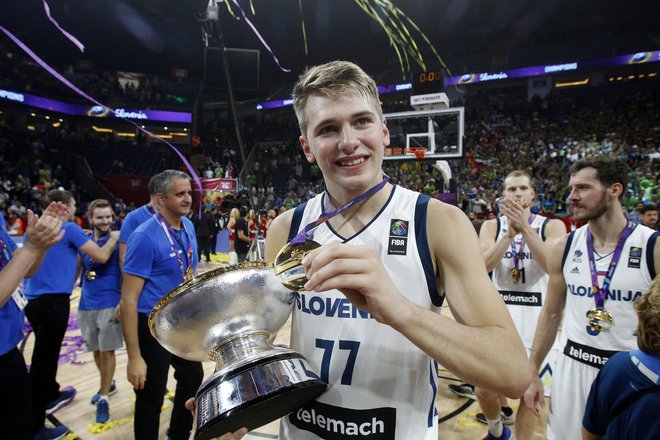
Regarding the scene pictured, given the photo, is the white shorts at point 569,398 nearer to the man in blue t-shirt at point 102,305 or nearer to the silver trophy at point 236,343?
the silver trophy at point 236,343

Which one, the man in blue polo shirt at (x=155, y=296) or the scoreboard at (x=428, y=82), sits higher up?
the scoreboard at (x=428, y=82)

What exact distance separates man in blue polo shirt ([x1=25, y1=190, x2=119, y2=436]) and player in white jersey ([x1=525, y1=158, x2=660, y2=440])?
3536mm

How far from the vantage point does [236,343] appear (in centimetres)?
96

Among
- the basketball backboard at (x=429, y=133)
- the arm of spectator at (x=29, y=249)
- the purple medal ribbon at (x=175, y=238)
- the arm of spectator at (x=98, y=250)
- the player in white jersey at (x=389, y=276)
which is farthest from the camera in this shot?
the basketball backboard at (x=429, y=133)

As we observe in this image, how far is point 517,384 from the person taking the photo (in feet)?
2.89

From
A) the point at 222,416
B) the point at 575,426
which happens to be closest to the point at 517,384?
the point at 222,416

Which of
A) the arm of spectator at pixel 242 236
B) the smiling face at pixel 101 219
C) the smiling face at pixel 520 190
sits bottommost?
the arm of spectator at pixel 242 236

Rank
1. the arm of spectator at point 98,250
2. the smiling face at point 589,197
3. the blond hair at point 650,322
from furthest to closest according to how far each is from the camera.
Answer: the arm of spectator at point 98,250, the smiling face at point 589,197, the blond hair at point 650,322

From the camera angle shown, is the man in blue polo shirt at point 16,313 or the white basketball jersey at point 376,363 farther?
the man in blue polo shirt at point 16,313

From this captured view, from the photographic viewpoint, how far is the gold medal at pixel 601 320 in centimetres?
210

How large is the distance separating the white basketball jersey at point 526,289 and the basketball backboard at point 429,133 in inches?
208

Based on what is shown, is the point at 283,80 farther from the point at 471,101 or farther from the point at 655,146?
the point at 655,146

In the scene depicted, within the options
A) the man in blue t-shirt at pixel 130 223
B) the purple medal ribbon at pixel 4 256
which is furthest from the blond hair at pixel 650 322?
the man in blue t-shirt at pixel 130 223

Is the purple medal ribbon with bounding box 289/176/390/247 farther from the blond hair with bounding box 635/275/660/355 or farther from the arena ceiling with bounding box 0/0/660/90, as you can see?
the arena ceiling with bounding box 0/0/660/90
